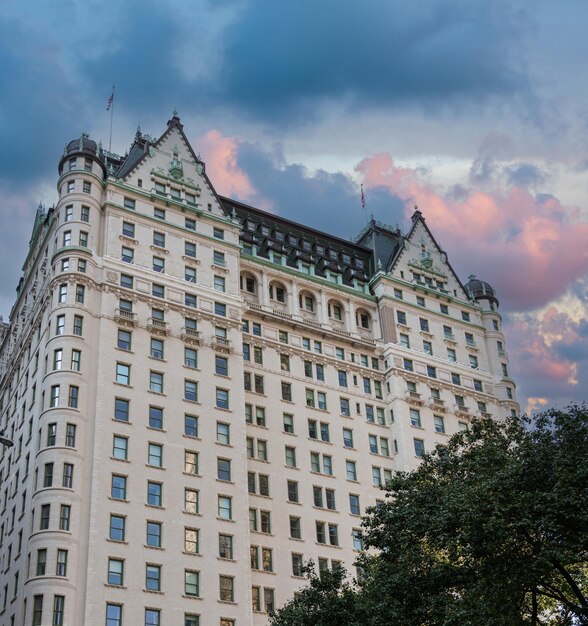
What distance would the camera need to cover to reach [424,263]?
120875 mm

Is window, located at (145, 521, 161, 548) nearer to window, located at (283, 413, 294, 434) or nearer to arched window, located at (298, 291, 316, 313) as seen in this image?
window, located at (283, 413, 294, 434)

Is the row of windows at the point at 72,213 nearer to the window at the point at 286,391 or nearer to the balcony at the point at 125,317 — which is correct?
the balcony at the point at 125,317

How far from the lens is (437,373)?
11181 cm

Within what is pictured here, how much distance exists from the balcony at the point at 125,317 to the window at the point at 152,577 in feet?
77.0

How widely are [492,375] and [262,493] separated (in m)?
38.1

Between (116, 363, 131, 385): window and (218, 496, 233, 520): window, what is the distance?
1369 cm

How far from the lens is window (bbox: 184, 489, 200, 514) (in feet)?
277

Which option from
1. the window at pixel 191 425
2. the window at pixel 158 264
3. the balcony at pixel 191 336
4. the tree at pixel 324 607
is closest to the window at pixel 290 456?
the window at pixel 191 425

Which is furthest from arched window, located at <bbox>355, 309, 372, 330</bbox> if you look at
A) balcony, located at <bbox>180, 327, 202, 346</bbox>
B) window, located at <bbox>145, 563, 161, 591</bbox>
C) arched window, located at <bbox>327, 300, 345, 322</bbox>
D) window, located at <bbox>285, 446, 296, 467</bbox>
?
window, located at <bbox>145, 563, 161, 591</bbox>

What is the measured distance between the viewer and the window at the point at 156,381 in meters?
89.4

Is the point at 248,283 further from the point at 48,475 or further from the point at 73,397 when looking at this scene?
the point at 48,475

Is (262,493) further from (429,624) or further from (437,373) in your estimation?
(429,624)

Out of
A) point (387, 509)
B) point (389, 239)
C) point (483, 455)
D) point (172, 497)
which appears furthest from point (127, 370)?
point (389, 239)

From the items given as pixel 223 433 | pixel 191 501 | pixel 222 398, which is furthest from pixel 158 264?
pixel 191 501
